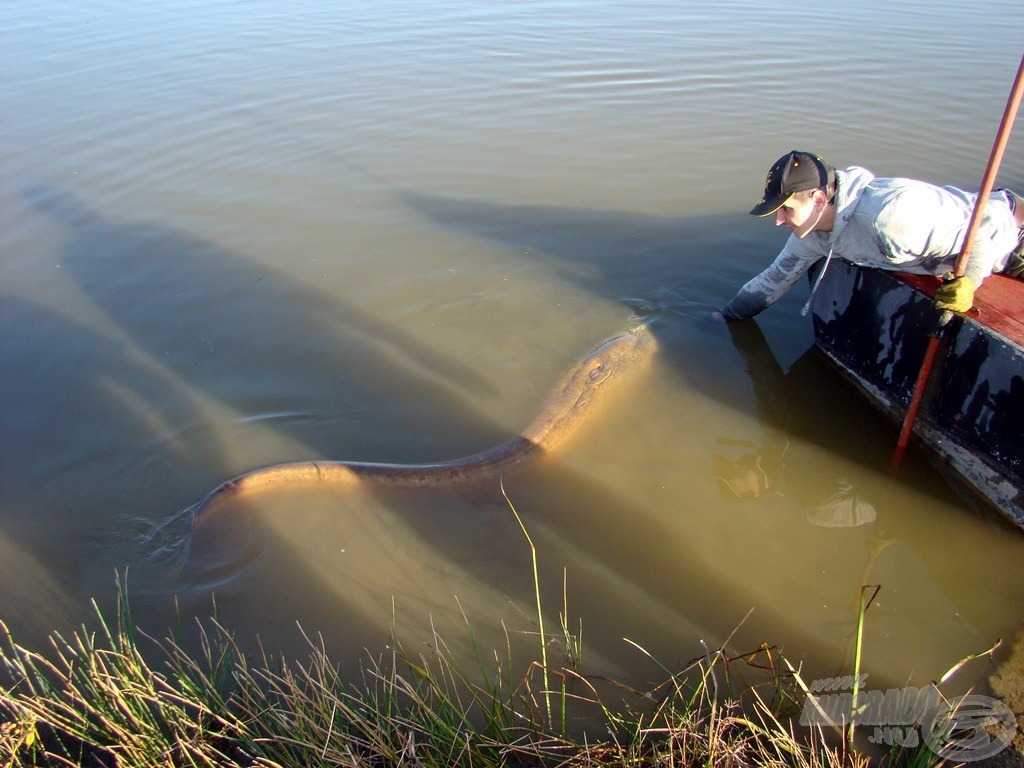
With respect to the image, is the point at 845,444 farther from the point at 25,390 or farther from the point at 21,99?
the point at 21,99

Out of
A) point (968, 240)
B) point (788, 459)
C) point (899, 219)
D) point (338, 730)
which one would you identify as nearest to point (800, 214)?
point (899, 219)

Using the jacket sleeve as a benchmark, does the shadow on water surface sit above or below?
below

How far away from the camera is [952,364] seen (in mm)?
3074

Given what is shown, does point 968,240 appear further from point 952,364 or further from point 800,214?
point 800,214

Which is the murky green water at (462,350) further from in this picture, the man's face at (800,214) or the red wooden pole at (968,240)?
the man's face at (800,214)

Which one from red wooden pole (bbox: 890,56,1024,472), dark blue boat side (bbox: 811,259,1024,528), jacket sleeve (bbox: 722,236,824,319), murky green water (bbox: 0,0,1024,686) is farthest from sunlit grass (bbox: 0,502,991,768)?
jacket sleeve (bbox: 722,236,824,319)

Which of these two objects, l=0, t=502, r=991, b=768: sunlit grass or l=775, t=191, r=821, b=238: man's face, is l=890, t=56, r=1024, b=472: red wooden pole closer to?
l=775, t=191, r=821, b=238: man's face

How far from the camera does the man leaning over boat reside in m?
3.08

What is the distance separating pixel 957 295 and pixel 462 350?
8.59ft

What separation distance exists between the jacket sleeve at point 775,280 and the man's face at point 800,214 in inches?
13.6

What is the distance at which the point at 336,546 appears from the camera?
3186 millimetres

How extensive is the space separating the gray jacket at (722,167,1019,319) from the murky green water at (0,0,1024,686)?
844 millimetres

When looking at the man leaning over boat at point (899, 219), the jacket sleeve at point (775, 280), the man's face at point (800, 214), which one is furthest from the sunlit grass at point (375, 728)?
the jacket sleeve at point (775, 280)

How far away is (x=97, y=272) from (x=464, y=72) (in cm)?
534
